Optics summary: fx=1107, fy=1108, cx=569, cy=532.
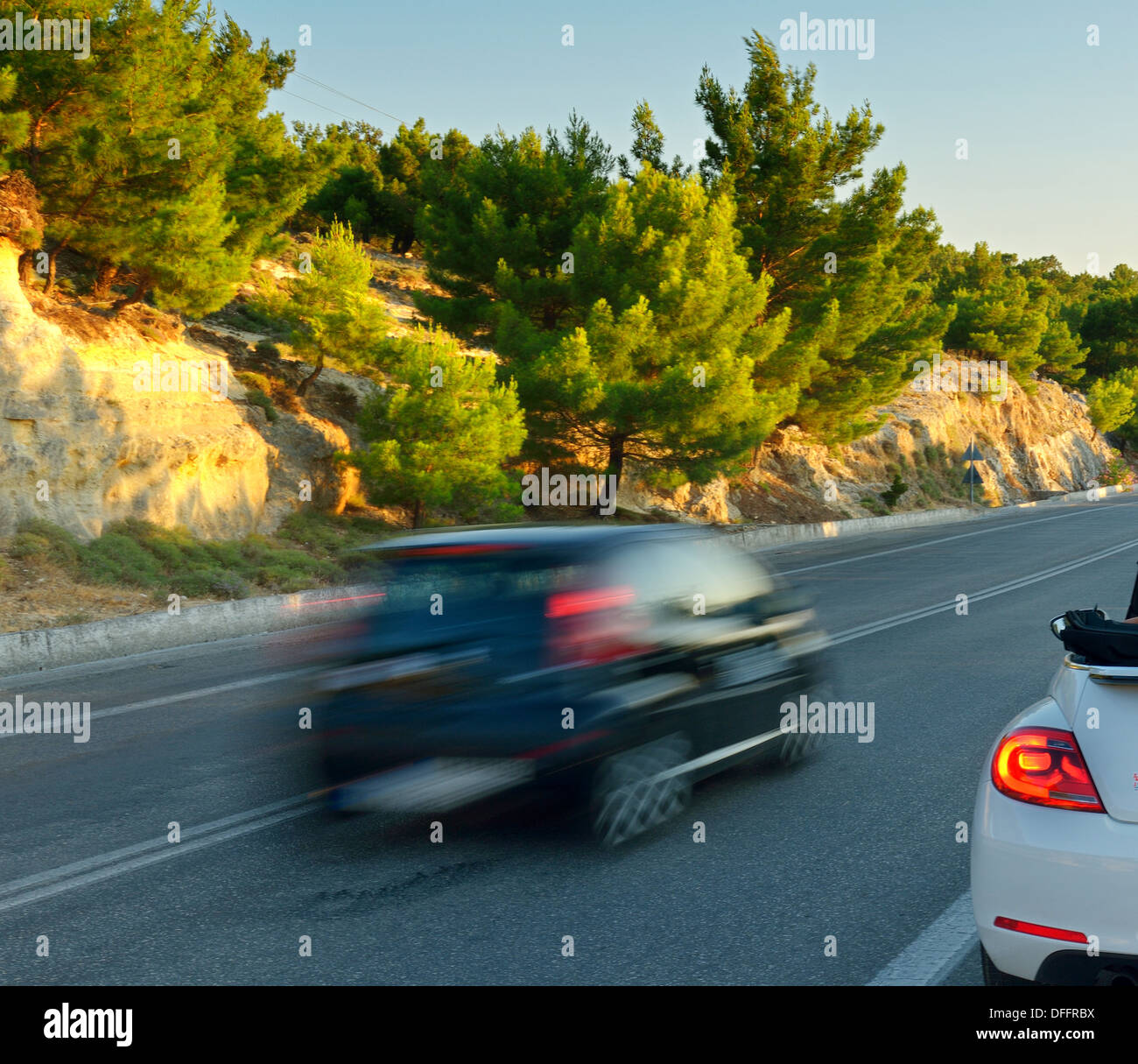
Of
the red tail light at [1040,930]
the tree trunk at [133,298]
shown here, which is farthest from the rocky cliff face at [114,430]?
the red tail light at [1040,930]

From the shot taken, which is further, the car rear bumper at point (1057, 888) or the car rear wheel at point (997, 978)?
the car rear wheel at point (997, 978)

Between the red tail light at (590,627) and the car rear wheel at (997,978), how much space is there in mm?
2280

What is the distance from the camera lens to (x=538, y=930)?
4211 millimetres

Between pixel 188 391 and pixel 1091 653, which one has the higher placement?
pixel 188 391

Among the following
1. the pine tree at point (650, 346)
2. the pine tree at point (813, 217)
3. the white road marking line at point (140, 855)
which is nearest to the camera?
the white road marking line at point (140, 855)

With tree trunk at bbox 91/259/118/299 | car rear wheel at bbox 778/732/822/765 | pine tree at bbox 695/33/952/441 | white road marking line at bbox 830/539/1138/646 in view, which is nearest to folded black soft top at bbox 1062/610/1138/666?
car rear wheel at bbox 778/732/822/765

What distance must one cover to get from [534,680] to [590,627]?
392 mm

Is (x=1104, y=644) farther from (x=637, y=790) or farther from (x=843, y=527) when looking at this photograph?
(x=843, y=527)

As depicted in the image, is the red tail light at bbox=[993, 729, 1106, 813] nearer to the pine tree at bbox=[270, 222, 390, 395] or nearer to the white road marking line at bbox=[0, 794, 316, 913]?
the white road marking line at bbox=[0, 794, 316, 913]

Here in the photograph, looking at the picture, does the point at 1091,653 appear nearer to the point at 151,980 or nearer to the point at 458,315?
the point at 151,980

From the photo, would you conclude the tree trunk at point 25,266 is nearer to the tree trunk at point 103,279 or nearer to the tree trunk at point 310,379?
the tree trunk at point 103,279

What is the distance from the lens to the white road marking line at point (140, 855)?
15.7 feet
